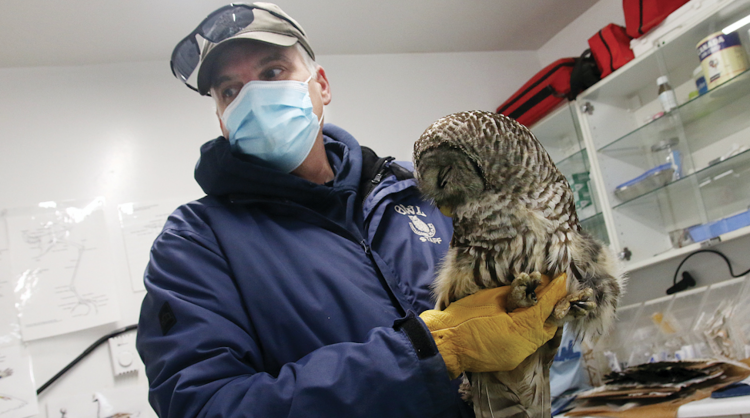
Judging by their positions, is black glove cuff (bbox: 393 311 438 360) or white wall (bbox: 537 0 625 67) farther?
white wall (bbox: 537 0 625 67)

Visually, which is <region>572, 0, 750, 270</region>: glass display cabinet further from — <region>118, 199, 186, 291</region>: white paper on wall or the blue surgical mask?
<region>118, 199, 186, 291</region>: white paper on wall

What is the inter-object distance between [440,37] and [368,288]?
3045mm

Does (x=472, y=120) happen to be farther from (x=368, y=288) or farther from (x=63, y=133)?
(x=63, y=133)

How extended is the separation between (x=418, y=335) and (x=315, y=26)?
110 inches

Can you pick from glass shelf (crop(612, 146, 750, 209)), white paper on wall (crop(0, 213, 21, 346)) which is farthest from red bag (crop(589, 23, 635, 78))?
white paper on wall (crop(0, 213, 21, 346))

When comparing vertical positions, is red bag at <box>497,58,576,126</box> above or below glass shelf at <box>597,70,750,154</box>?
above

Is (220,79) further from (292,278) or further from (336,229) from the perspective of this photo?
(292,278)

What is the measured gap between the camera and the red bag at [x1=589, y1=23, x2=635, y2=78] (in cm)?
323

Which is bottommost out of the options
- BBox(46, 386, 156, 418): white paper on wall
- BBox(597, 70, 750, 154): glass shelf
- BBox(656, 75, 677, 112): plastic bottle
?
BBox(46, 386, 156, 418): white paper on wall

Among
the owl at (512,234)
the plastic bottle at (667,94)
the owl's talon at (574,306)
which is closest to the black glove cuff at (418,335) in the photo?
the owl at (512,234)

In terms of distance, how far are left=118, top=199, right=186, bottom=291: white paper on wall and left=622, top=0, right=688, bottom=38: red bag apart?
3226 millimetres

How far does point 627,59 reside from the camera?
3229 millimetres

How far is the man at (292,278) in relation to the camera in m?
1.03

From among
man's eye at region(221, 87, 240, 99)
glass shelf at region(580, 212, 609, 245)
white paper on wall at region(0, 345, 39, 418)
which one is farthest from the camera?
glass shelf at region(580, 212, 609, 245)
